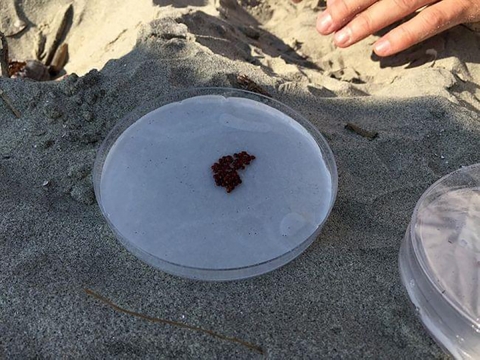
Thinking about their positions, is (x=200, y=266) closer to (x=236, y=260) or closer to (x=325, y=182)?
(x=236, y=260)

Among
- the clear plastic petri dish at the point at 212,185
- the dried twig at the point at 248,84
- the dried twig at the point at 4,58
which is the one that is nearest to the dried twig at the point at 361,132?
the clear plastic petri dish at the point at 212,185

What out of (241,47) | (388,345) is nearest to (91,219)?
(388,345)

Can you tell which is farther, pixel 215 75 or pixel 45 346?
pixel 215 75

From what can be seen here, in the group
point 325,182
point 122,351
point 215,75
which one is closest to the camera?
point 122,351

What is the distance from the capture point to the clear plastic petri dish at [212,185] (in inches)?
63.3

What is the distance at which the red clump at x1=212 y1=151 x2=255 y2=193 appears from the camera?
1809 millimetres

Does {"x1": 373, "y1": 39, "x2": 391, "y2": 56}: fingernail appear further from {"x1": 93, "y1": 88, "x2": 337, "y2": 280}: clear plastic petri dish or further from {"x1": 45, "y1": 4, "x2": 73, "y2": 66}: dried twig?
{"x1": 45, "y1": 4, "x2": 73, "y2": 66}: dried twig

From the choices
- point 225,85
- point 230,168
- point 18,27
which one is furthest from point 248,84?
point 18,27

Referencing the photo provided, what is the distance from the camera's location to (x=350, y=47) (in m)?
2.81

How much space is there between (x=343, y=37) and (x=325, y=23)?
0.42ft

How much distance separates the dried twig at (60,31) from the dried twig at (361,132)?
6.01 feet

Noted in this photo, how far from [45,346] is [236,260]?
2.02ft

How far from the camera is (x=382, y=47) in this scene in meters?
2.54

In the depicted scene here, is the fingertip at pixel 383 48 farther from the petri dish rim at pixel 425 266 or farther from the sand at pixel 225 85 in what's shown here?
the petri dish rim at pixel 425 266
